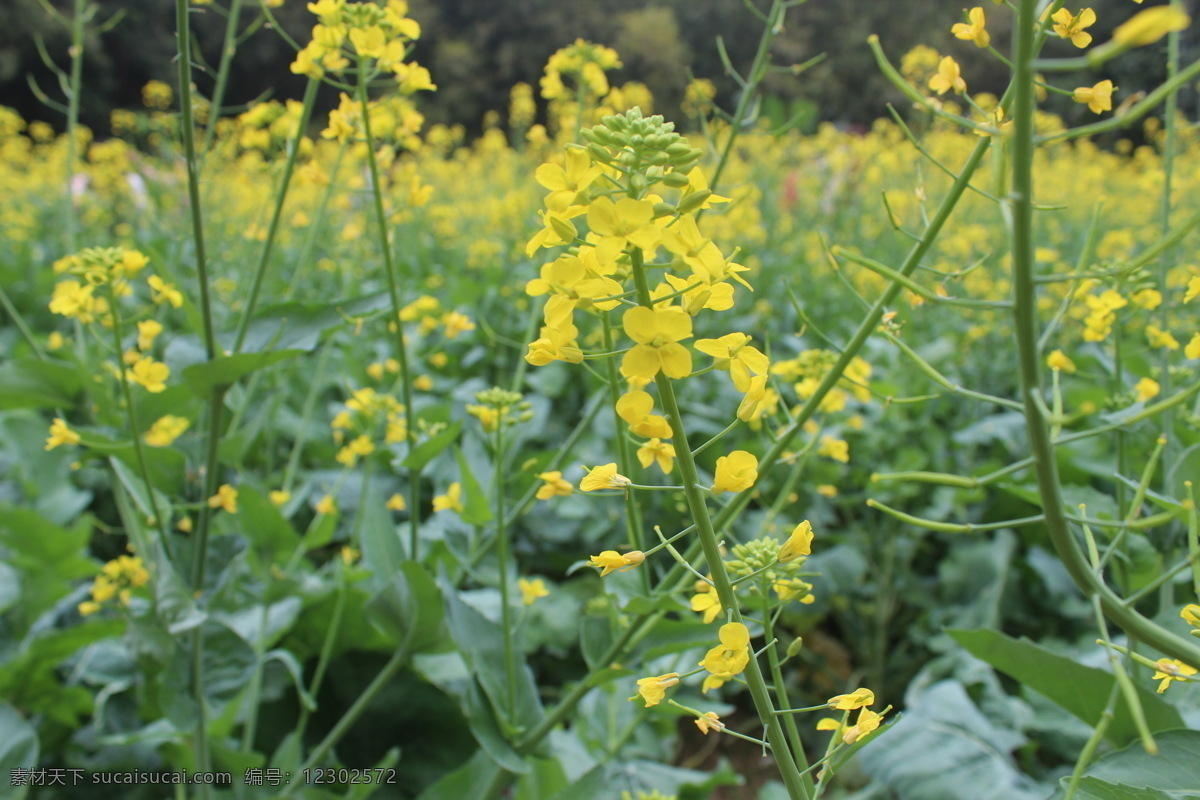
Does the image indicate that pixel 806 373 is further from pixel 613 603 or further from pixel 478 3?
pixel 478 3

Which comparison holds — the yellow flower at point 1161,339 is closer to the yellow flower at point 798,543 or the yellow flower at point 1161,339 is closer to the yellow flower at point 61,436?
the yellow flower at point 798,543

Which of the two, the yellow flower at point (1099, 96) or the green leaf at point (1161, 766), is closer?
the yellow flower at point (1099, 96)

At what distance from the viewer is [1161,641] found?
2.26 ft

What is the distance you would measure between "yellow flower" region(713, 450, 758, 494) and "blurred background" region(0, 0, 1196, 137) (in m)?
16.1

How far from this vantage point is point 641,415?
0.78 meters

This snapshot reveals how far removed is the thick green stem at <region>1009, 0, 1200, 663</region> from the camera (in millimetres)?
578

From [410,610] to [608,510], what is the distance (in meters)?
1.26

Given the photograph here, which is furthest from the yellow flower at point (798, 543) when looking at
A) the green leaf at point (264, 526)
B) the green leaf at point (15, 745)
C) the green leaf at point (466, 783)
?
the green leaf at point (15, 745)

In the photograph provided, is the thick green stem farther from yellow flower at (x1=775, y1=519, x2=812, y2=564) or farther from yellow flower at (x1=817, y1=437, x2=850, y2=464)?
yellow flower at (x1=817, y1=437, x2=850, y2=464)

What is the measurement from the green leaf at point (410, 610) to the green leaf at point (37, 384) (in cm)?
82

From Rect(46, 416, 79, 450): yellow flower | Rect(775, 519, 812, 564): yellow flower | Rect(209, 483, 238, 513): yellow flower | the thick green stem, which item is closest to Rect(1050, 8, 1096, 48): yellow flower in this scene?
the thick green stem

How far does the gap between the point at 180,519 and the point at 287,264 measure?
12.9 feet

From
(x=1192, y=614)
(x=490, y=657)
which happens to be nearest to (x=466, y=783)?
(x=490, y=657)

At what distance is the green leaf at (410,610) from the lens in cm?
157
